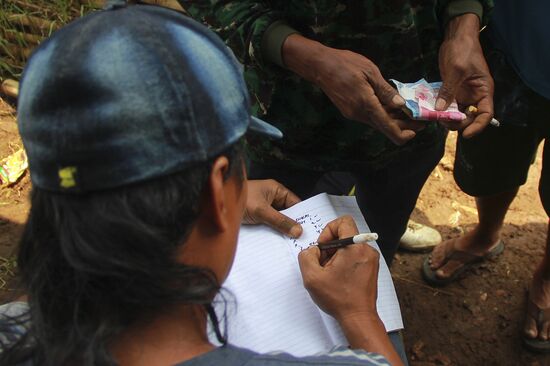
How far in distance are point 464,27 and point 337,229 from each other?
724 millimetres

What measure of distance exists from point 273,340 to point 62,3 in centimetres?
306

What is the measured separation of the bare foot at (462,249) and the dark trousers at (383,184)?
2.15 feet

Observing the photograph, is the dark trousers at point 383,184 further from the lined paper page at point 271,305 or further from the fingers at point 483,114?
the lined paper page at point 271,305

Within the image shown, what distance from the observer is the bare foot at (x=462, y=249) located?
8.46 ft

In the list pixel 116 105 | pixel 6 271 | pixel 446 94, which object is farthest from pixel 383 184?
pixel 6 271

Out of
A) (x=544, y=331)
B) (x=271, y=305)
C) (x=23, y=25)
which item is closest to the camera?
(x=271, y=305)

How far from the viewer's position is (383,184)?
179 cm

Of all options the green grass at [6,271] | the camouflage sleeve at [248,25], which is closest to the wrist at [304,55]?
the camouflage sleeve at [248,25]

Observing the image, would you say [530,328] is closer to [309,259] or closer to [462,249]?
[462,249]

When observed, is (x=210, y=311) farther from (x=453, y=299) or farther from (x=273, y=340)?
(x=453, y=299)

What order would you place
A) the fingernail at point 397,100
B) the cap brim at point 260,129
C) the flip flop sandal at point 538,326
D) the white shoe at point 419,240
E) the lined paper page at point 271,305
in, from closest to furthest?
1. the cap brim at point 260,129
2. the lined paper page at point 271,305
3. the fingernail at point 397,100
4. the flip flop sandal at point 538,326
5. the white shoe at point 419,240

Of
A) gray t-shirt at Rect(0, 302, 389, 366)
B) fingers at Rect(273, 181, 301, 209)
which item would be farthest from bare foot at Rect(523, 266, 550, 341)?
gray t-shirt at Rect(0, 302, 389, 366)

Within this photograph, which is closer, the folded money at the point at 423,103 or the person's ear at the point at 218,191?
the person's ear at the point at 218,191

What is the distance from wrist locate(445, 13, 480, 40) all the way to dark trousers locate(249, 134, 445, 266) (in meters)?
0.37
